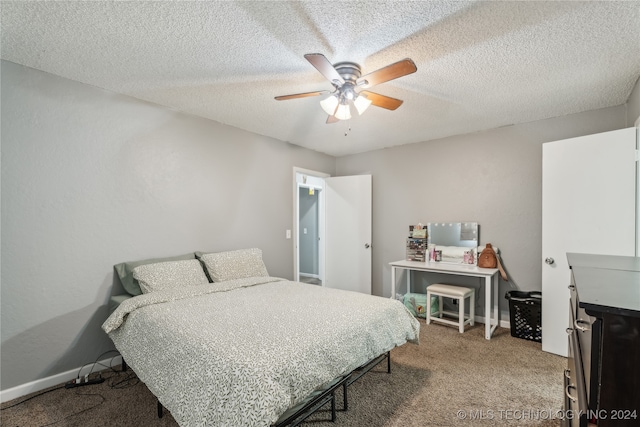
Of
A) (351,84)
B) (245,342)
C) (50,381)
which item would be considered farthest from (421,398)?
(50,381)

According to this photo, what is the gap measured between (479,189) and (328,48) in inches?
111

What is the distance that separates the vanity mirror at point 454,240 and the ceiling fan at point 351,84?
2286 millimetres

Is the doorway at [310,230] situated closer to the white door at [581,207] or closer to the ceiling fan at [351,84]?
the ceiling fan at [351,84]

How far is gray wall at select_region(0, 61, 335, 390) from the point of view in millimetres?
2152

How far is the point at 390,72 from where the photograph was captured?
1.82 m

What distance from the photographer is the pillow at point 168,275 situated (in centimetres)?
248

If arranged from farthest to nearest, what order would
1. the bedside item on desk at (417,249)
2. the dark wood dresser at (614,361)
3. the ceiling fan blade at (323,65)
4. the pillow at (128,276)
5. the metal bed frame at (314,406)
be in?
the bedside item on desk at (417,249)
the pillow at (128,276)
the ceiling fan blade at (323,65)
the metal bed frame at (314,406)
the dark wood dresser at (614,361)

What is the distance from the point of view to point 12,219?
2127mm

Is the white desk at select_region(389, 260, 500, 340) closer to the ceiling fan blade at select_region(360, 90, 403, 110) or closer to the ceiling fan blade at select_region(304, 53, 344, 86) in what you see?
the ceiling fan blade at select_region(360, 90, 403, 110)

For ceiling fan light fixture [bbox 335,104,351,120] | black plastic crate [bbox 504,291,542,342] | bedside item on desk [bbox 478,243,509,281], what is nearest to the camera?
ceiling fan light fixture [bbox 335,104,351,120]

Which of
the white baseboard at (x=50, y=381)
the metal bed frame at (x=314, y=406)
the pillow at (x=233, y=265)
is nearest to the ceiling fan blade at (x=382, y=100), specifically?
the metal bed frame at (x=314, y=406)

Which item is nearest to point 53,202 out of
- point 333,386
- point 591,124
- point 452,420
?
point 333,386

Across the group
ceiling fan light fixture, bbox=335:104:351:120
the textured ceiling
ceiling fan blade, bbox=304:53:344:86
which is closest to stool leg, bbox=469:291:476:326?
the textured ceiling

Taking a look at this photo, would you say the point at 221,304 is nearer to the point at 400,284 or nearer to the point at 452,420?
the point at 452,420
